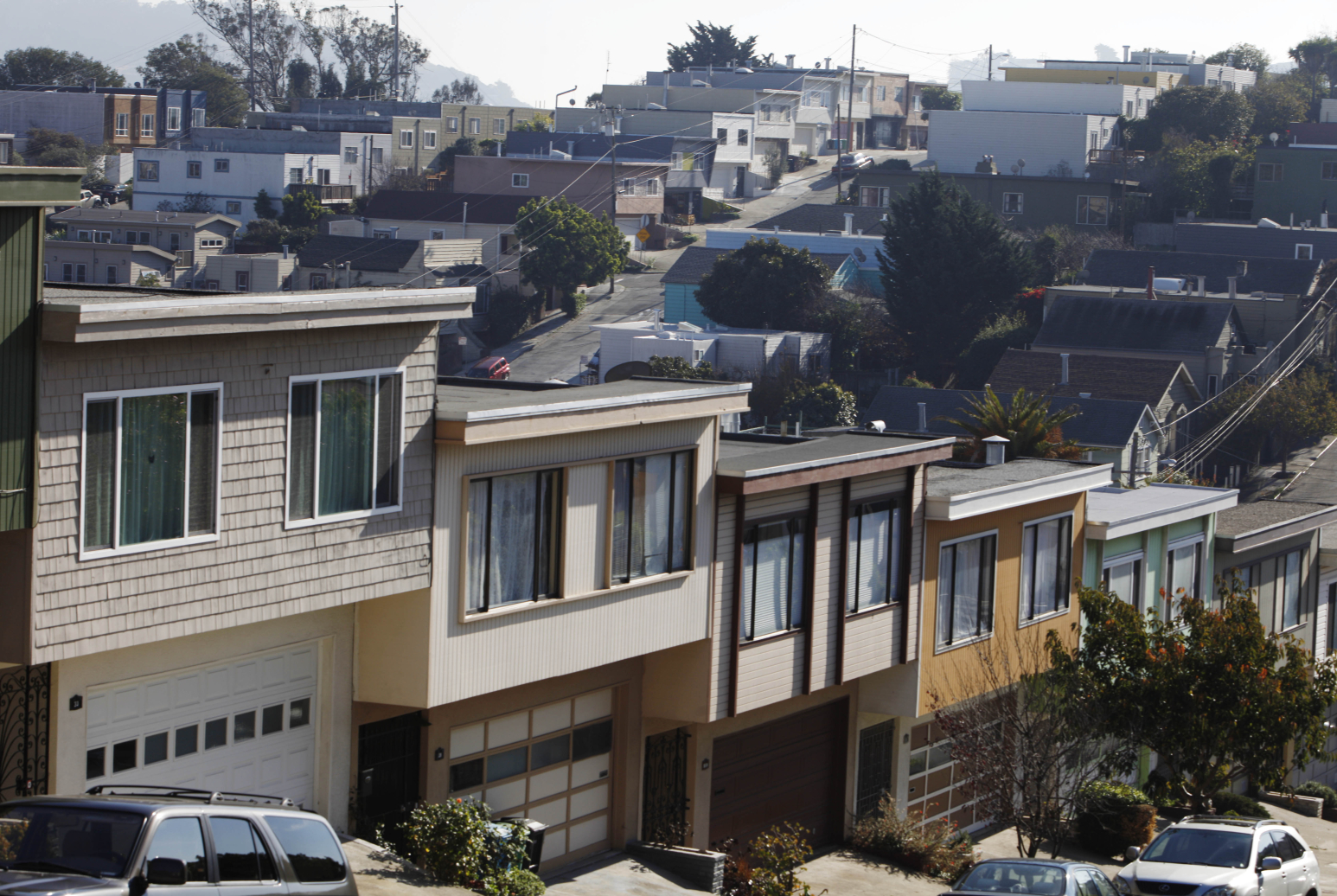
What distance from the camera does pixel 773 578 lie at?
2436cm

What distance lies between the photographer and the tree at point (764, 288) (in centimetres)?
9844

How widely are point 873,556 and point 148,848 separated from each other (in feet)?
51.5

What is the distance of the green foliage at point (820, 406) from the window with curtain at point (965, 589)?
56.0 m

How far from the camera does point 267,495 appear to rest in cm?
1750

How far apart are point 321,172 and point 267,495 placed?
379 ft

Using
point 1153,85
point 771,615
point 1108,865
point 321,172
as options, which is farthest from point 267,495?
point 1153,85

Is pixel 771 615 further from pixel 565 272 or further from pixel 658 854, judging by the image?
pixel 565 272

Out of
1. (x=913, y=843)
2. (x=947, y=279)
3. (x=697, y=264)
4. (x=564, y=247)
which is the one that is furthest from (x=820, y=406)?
(x=913, y=843)

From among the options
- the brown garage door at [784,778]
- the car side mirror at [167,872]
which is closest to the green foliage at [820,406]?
the brown garage door at [784,778]

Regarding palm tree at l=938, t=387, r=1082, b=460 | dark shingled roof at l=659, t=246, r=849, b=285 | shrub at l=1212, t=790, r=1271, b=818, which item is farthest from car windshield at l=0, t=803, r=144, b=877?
dark shingled roof at l=659, t=246, r=849, b=285

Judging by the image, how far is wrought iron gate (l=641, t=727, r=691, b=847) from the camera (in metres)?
24.8

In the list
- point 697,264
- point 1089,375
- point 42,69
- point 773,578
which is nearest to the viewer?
point 773,578

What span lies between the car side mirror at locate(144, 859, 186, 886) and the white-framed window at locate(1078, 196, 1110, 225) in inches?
4382

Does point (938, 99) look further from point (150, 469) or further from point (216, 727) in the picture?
point (150, 469)
